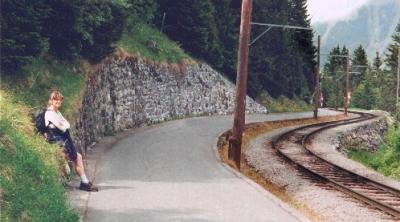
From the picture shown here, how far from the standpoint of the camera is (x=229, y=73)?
49500 millimetres

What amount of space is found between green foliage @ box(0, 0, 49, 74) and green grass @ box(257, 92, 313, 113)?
4032 cm

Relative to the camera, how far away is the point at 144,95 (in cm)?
2881

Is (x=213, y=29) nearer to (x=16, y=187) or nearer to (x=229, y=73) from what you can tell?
(x=229, y=73)

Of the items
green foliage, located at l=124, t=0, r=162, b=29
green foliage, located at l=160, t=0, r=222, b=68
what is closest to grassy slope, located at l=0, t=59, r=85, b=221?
green foliage, located at l=124, t=0, r=162, b=29

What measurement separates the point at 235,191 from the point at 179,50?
87.4 ft

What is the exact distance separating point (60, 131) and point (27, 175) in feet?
7.06

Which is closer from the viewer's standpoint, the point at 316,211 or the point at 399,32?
the point at 316,211

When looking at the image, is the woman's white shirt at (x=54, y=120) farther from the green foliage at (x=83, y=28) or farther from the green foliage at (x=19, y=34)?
the green foliage at (x=83, y=28)

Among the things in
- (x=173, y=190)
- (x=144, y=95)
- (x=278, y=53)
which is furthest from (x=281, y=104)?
(x=173, y=190)

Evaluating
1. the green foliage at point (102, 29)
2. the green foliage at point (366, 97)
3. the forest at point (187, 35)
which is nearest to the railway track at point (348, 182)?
the green foliage at point (102, 29)

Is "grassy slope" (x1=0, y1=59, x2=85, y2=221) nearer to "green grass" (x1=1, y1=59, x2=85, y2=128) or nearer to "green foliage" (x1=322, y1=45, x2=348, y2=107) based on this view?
"green grass" (x1=1, y1=59, x2=85, y2=128)

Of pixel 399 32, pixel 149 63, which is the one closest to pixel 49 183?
pixel 149 63

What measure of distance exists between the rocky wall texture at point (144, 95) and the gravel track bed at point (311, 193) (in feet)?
19.8

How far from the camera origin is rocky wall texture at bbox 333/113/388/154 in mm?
32781
